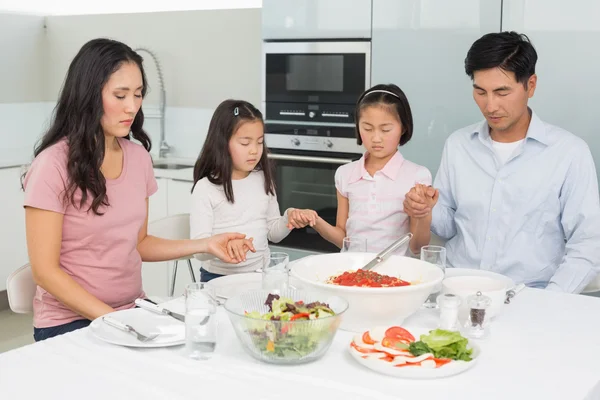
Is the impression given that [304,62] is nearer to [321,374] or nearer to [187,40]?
[187,40]

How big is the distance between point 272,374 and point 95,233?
87cm

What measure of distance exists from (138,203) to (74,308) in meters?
0.36

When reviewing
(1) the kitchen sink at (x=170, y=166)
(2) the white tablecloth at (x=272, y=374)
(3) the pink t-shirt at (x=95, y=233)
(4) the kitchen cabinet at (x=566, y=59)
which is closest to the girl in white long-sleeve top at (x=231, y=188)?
(3) the pink t-shirt at (x=95, y=233)

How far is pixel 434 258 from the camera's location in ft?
6.14

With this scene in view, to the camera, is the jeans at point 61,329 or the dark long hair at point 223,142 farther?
the dark long hair at point 223,142

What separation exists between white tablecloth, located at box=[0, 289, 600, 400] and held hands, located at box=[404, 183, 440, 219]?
651mm

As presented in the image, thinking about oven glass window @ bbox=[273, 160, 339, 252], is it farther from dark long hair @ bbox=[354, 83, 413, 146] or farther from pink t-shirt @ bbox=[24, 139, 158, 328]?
pink t-shirt @ bbox=[24, 139, 158, 328]

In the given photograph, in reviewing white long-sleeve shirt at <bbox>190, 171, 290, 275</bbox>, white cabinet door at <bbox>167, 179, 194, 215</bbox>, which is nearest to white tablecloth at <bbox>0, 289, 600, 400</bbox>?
white long-sleeve shirt at <bbox>190, 171, 290, 275</bbox>

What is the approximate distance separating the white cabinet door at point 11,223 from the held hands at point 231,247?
8.52ft

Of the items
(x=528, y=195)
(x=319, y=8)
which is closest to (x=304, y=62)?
(x=319, y=8)

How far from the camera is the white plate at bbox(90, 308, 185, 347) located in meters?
1.57

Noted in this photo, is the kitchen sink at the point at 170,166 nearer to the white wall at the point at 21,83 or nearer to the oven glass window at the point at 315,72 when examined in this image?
the white wall at the point at 21,83

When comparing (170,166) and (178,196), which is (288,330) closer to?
(178,196)

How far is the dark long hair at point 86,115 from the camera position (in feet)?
6.69
